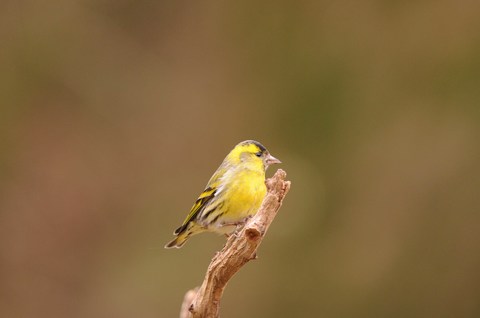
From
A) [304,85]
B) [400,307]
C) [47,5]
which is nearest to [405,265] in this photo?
[400,307]

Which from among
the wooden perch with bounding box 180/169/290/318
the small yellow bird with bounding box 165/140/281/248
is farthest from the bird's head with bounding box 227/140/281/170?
the wooden perch with bounding box 180/169/290/318

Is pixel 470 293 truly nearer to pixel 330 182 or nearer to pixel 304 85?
pixel 330 182

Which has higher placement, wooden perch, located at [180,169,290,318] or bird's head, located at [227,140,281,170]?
bird's head, located at [227,140,281,170]

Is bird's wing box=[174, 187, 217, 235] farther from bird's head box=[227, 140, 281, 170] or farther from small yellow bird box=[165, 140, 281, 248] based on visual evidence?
bird's head box=[227, 140, 281, 170]

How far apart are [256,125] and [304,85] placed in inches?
26.7

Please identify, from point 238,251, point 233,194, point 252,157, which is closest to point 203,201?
point 233,194

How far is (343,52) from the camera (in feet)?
25.1

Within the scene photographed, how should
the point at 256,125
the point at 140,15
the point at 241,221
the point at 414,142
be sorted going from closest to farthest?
the point at 241,221 < the point at 414,142 < the point at 256,125 < the point at 140,15

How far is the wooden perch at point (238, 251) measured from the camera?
3293mm

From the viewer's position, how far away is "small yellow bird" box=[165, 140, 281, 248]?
4.05 meters

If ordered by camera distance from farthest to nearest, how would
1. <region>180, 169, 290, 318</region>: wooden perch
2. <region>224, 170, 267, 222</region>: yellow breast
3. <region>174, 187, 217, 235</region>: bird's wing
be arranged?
<region>174, 187, 217, 235</region>: bird's wing
<region>224, 170, 267, 222</region>: yellow breast
<region>180, 169, 290, 318</region>: wooden perch

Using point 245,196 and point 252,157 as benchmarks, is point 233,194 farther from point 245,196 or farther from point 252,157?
point 252,157

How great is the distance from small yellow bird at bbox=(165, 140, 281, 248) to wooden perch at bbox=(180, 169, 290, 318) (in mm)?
524

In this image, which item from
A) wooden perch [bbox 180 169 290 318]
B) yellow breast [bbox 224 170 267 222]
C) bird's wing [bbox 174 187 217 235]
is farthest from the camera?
bird's wing [bbox 174 187 217 235]
